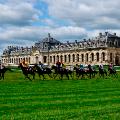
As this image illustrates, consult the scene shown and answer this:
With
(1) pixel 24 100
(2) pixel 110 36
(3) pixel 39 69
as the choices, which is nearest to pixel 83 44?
(2) pixel 110 36

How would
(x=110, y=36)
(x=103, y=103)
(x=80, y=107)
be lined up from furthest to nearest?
(x=110, y=36) → (x=103, y=103) → (x=80, y=107)

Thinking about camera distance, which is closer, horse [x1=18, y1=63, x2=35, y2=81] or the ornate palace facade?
horse [x1=18, y1=63, x2=35, y2=81]

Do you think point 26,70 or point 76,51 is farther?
point 76,51

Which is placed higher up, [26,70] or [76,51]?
[76,51]

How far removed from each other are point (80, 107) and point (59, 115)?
197 cm

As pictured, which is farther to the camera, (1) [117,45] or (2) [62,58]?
(2) [62,58]

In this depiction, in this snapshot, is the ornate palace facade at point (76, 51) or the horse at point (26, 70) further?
the ornate palace facade at point (76, 51)

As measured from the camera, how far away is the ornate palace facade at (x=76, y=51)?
364 ft

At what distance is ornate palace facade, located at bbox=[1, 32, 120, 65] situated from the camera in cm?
11081

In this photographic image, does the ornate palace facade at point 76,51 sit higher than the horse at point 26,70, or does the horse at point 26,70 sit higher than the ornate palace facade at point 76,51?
the ornate palace facade at point 76,51

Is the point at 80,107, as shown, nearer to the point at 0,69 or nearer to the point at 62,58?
the point at 0,69

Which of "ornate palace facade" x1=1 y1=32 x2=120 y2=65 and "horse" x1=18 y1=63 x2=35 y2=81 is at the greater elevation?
"ornate palace facade" x1=1 y1=32 x2=120 y2=65

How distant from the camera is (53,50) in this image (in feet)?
427

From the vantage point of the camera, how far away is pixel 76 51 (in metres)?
120
